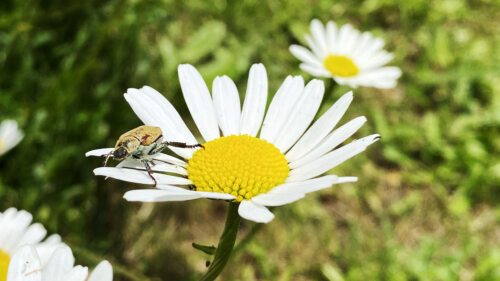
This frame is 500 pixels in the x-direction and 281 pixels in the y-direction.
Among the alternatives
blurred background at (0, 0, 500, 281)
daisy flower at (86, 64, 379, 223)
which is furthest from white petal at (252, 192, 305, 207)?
blurred background at (0, 0, 500, 281)

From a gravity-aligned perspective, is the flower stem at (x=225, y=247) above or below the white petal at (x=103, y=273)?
below

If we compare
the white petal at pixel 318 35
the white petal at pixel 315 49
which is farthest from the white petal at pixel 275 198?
the white petal at pixel 318 35

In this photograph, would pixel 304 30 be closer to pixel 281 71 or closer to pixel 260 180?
pixel 281 71

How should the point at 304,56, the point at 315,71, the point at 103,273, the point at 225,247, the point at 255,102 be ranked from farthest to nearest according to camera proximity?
the point at 304,56
the point at 315,71
the point at 255,102
the point at 225,247
the point at 103,273

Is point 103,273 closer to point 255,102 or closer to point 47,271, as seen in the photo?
point 47,271

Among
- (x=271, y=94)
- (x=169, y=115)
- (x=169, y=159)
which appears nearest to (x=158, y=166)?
(x=169, y=159)

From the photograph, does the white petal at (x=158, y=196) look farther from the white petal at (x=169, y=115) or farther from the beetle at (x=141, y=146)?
the white petal at (x=169, y=115)
